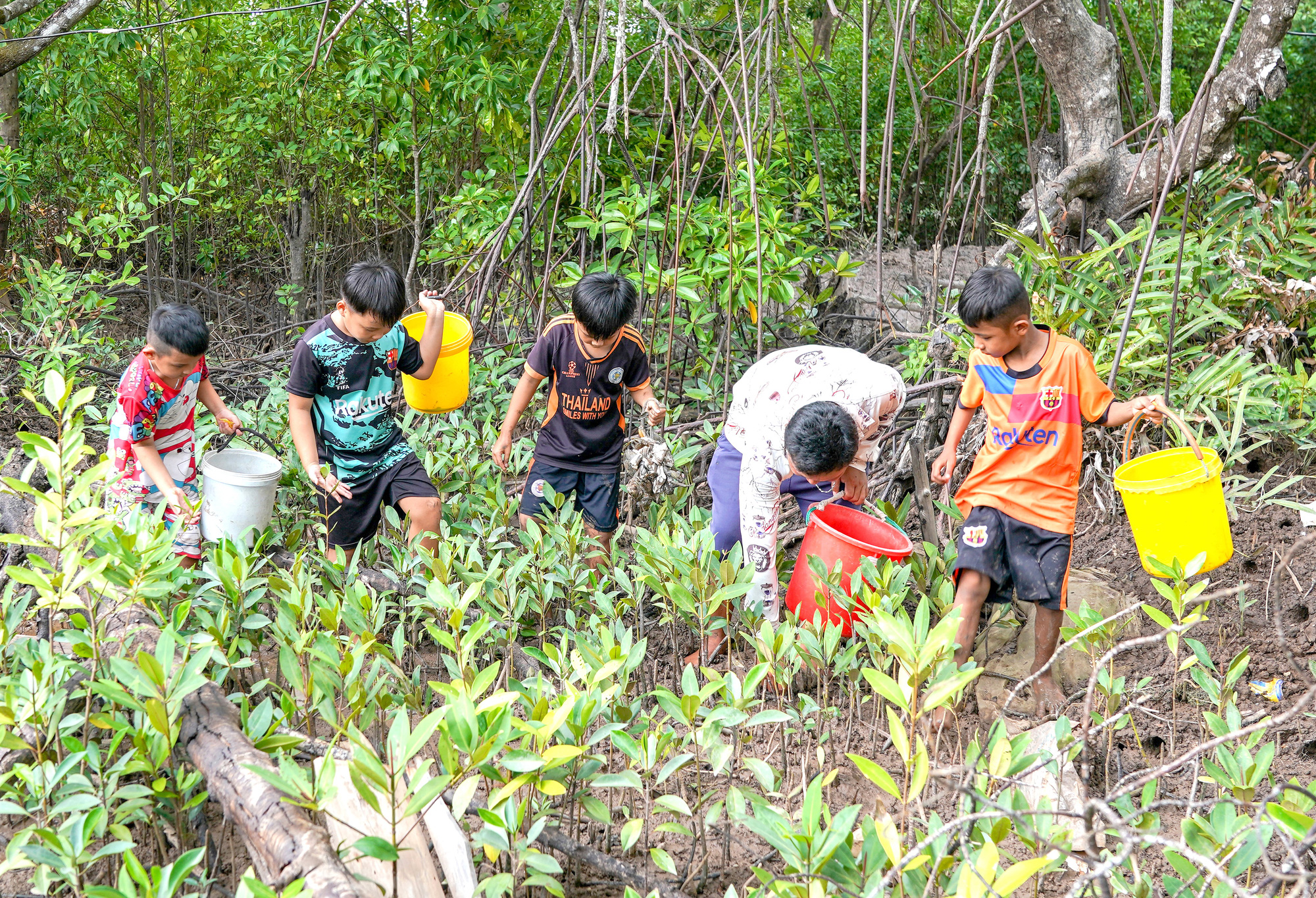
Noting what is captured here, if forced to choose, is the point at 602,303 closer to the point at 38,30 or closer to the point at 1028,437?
the point at 1028,437

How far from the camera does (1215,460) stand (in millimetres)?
2256

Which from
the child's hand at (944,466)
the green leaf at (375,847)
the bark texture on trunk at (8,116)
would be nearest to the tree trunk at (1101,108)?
the child's hand at (944,466)

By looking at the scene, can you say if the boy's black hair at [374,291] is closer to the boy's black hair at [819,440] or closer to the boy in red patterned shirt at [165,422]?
the boy in red patterned shirt at [165,422]

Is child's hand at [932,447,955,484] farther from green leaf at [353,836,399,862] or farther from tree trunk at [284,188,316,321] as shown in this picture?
tree trunk at [284,188,316,321]

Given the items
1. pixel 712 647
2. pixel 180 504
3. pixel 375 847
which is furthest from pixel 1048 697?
pixel 180 504

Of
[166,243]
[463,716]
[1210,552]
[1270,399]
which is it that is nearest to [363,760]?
[463,716]

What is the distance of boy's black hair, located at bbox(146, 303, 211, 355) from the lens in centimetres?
277

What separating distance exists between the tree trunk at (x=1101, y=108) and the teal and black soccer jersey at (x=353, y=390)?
7.45ft

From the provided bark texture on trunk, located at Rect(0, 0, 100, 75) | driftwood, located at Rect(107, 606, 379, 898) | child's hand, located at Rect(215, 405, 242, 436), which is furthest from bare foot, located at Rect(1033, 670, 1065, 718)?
bark texture on trunk, located at Rect(0, 0, 100, 75)

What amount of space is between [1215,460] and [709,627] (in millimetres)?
1212

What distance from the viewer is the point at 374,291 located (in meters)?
2.66

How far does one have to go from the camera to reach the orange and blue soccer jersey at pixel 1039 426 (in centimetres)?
248

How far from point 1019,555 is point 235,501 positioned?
2.09 meters

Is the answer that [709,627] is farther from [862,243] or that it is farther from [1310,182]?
[1310,182]
